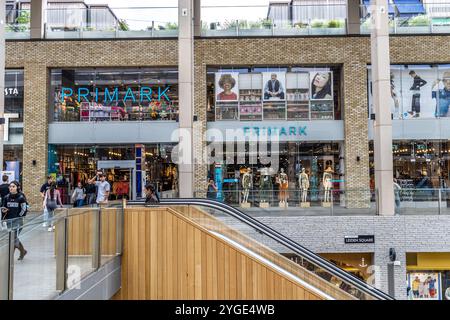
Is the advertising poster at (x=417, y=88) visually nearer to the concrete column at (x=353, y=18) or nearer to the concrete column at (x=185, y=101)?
the concrete column at (x=353, y=18)

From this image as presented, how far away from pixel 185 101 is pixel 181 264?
29.3ft

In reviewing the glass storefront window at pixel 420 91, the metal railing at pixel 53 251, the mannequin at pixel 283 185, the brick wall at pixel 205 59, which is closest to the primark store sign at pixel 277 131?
the brick wall at pixel 205 59

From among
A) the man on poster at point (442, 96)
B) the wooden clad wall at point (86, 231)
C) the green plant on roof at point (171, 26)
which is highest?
the green plant on roof at point (171, 26)

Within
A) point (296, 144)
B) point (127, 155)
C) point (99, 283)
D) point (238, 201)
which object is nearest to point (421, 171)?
point (296, 144)

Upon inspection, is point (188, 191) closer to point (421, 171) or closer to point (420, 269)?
point (420, 269)

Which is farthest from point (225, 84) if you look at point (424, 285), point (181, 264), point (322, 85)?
point (181, 264)

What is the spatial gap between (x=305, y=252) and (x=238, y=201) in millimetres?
6775

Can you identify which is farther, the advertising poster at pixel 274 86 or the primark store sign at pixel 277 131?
the advertising poster at pixel 274 86

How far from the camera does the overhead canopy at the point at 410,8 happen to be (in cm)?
1962

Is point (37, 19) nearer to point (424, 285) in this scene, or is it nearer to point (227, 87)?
point (227, 87)

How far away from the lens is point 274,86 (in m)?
20.0

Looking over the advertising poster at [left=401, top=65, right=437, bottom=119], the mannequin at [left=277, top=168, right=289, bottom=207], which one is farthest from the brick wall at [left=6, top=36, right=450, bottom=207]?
the mannequin at [left=277, top=168, right=289, bottom=207]

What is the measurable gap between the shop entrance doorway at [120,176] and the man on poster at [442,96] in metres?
13.8
